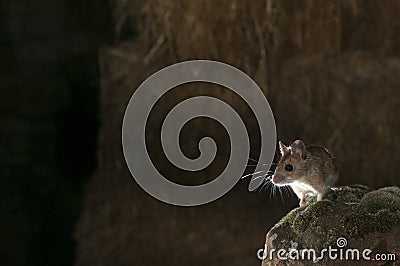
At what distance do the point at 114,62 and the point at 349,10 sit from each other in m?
0.90

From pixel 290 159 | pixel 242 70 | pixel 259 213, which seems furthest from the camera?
pixel 259 213

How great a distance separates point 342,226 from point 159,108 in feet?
5.21

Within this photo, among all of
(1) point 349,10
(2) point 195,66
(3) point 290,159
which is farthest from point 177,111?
(3) point 290,159

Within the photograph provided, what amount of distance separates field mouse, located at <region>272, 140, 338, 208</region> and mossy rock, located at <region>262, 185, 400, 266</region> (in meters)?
0.03

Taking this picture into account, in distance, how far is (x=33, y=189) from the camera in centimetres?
287

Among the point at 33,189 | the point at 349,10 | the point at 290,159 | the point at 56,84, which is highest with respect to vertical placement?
the point at 349,10

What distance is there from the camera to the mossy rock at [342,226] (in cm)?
135

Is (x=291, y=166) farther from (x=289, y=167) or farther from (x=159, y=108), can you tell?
(x=159, y=108)

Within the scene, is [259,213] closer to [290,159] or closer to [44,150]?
[44,150]

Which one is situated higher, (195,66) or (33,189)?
(195,66)

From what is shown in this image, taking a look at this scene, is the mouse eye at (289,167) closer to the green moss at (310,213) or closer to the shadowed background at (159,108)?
the green moss at (310,213)

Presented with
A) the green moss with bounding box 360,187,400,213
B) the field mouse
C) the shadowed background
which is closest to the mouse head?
the field mouse

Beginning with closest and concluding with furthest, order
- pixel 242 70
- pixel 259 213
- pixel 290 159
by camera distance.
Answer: pixel 290 159 → pixel 242 70 → pixel 259 213

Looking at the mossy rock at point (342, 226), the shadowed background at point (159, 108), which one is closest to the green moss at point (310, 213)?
the mossy rock at point (342, 226)
